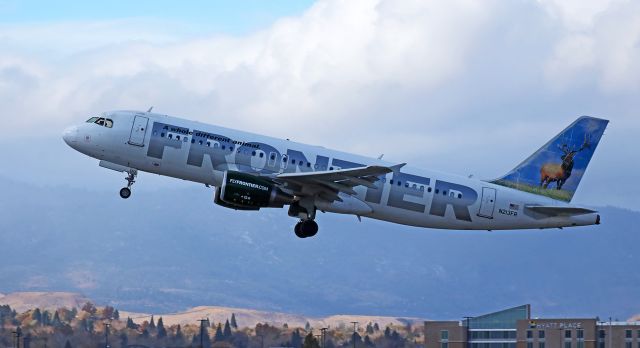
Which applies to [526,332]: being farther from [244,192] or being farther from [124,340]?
[244,192]

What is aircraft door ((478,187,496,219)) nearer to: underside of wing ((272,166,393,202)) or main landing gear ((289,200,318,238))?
underside of wing ((272,166,393,202))

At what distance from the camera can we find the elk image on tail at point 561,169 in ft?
195

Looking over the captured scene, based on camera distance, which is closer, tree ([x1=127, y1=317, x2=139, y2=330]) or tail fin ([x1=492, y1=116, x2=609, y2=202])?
tail fin ([x1=492, y1=116, x2=609, y2=202])

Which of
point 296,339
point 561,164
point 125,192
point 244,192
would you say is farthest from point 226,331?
point 244,192

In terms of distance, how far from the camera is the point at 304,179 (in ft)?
173

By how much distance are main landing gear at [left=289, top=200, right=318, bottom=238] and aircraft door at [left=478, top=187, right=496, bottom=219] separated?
24.7 feet

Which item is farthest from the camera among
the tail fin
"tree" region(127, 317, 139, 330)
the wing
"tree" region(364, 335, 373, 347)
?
"tree" region(364, 335, 373, 347)

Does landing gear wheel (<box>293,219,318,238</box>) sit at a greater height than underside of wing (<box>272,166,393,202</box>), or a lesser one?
lesser

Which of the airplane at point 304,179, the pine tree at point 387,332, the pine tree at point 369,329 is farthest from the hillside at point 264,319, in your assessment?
the airplane at point 304,179

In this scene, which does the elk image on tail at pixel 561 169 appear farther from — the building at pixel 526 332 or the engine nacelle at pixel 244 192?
the building at pixel 526 332

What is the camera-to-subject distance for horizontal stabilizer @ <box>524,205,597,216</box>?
56688mm

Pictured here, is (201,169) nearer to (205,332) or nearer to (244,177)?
(244,177)

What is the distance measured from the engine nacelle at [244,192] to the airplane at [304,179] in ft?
0.13

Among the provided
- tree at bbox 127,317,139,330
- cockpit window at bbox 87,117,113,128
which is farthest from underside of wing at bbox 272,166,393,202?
tree at bbox 127,317,139,330
